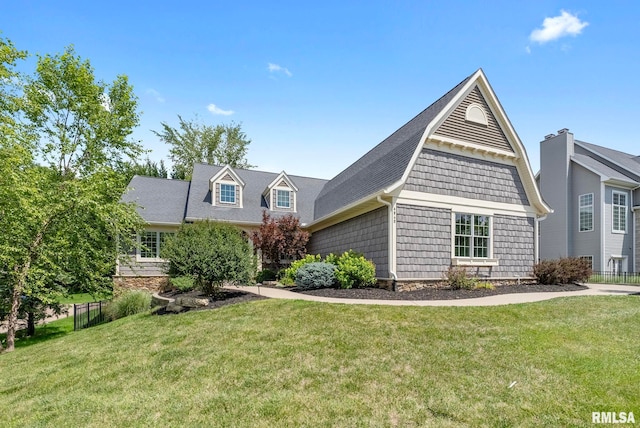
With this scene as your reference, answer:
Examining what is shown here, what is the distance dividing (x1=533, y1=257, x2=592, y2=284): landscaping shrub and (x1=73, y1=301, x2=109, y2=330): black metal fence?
16.9 m

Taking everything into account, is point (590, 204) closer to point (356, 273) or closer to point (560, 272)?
point (560, 272)

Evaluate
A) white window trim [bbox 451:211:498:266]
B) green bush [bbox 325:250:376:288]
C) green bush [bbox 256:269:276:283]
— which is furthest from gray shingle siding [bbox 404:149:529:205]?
green bush [bbox 256:269:276:283]

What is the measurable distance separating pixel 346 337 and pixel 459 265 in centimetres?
793

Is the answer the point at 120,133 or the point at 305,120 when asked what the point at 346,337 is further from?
the point at 120,133

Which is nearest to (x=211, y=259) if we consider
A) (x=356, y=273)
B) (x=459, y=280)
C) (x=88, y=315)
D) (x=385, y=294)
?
(x=356, y=273)

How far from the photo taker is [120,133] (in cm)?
1370

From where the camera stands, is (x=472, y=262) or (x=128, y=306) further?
(x=472, y=262)

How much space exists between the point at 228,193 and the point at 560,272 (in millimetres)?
16567

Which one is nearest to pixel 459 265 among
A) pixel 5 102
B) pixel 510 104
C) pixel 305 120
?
pixel 510 104

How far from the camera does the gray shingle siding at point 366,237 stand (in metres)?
12.1

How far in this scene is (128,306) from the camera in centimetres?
1255

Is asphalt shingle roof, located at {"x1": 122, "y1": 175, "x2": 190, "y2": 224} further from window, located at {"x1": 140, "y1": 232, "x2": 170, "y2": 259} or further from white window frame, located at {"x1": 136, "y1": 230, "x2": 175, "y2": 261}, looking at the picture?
window, located at {"x1": 140, "y1": 232, "x2": 170, "y2": 259}

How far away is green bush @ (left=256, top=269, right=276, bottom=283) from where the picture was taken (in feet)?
57.4

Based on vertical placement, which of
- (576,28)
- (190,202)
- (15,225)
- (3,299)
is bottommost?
(3,299)
